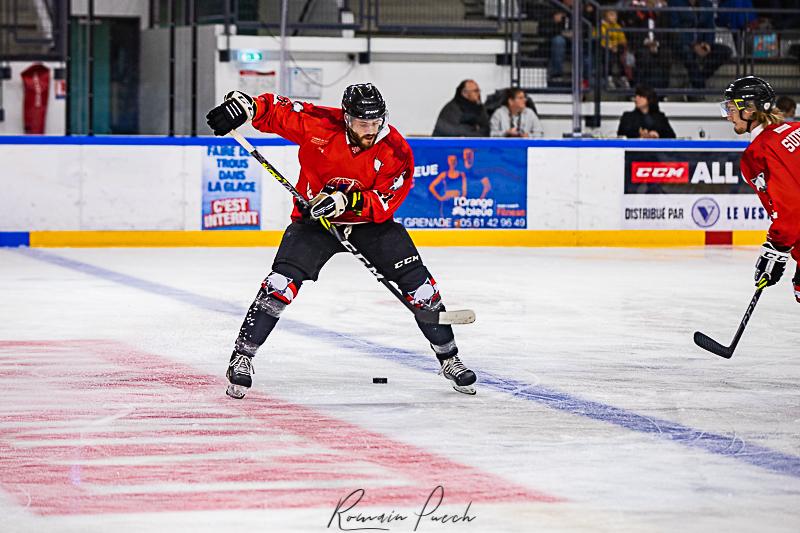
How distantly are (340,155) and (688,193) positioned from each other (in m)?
7.40

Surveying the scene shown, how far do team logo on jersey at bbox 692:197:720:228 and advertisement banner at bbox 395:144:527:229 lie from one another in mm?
1467

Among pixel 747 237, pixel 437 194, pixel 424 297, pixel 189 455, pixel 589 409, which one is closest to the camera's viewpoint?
pixel 189 455

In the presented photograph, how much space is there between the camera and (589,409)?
5074 millimetres

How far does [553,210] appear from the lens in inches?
468

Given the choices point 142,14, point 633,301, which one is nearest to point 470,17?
point 142,14

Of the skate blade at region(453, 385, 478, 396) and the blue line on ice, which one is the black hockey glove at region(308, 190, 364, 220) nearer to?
the skate blade at region(453, 385, 478, 396)

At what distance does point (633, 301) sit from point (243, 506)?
5.11 meters

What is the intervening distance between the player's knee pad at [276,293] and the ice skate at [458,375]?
2.20 ft

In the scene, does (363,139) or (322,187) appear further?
(322,187)

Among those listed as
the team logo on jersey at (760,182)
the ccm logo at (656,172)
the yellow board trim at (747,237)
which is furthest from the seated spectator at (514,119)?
the team logo on jersey at (760,182)

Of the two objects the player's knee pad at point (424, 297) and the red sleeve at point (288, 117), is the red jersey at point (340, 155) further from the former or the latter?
the player's knee pad at point (424, 297)

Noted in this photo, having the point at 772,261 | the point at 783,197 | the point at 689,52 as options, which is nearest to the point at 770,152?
the point at 783,197

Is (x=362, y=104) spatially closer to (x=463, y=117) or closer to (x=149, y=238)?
(x=149, y=238)

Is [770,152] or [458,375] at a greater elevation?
[770,152]
